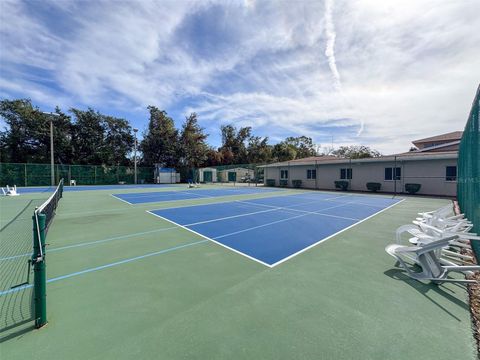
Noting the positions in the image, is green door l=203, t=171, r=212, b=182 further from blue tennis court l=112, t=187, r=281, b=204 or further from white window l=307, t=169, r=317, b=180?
blue tennis court l=112, t=187, r=281, b=204

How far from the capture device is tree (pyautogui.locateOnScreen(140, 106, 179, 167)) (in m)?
39.1

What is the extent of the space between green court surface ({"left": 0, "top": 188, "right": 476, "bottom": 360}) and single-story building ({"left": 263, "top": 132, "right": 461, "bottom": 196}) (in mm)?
19012

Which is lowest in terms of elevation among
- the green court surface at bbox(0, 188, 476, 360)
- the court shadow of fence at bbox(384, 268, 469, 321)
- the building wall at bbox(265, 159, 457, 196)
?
the court shadow of fence at bbox(384, 268, 469, 321)

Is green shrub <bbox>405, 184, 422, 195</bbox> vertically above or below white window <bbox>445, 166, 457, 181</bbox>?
below

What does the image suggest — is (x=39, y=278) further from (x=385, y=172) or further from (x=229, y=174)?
(x=229, y=174)

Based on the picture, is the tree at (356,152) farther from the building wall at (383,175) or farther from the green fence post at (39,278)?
the green fence post at (39,278)

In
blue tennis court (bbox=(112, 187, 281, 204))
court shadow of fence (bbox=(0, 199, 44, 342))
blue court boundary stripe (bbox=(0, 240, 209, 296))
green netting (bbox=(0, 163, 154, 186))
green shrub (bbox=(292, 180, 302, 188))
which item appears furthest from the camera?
green shrub (bbox=(292, 180, 302, 188))

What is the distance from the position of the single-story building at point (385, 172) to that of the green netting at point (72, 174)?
21.6 meters

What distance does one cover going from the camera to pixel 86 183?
31578 millimetres

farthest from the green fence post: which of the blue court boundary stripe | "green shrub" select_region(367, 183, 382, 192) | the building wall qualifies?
the building wall

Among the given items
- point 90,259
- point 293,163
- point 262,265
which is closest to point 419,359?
point 262,265

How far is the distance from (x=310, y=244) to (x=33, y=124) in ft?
134

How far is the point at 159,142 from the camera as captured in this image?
38.9 metres

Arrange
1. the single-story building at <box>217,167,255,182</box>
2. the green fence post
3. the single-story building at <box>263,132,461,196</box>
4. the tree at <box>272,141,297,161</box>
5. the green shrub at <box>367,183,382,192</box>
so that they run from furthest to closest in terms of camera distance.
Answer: the tree at <box>272,141,297,161</box>, the single-story building at <box>217,167,255,182</box>, the green shrub at <box>367,183,382,192</box>, the single-story building at <box>263,132,461,196</box>, the green fence post
